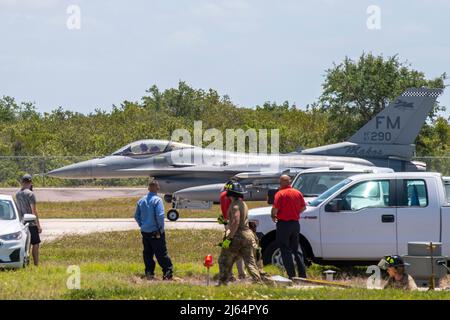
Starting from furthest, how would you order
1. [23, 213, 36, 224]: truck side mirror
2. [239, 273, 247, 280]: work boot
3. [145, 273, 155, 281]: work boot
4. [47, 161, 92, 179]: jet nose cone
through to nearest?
1. [47, 161, 92, 179]: jet nose cone
2. [23, 213, 36, 224]: truck side mirror
3. [145, 273, 155, 281]: work boot
4. [239, 273, 247, 280]: work boot

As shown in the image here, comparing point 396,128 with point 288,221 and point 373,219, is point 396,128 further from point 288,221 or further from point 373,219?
point 288,221

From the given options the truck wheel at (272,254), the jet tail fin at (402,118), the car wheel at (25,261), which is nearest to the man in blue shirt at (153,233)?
the truck wheel at (272,254)

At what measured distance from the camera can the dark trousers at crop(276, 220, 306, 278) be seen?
1516 cm

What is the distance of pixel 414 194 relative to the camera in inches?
640

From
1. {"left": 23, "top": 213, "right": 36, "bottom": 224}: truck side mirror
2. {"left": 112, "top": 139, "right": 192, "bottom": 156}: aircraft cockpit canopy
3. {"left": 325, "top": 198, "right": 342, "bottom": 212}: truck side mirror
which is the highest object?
{"left": 112, "top": 139, "right": 192, "bottom": 156}: aircraft cockpit canopy

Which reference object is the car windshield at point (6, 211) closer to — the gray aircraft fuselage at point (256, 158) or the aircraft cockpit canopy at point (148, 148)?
the gray aircraft fuselage at point (256, 158)

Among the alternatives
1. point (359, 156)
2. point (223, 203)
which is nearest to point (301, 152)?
point (359, 156)

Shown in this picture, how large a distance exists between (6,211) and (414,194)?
23.8ft

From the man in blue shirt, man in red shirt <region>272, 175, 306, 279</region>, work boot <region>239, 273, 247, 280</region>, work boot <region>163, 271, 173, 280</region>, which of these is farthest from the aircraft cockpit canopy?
man in red shirt <region>272, 175, 306, 279</region>

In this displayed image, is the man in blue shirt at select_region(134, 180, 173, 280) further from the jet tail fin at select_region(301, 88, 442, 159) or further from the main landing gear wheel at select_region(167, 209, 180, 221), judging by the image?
the jet tail fin at select_region(301, 88, 442, 159)

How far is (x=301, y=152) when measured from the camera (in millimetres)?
35469

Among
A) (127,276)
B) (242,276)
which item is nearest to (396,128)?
(242,276)

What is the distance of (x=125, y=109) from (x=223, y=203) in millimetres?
Result: 66653
